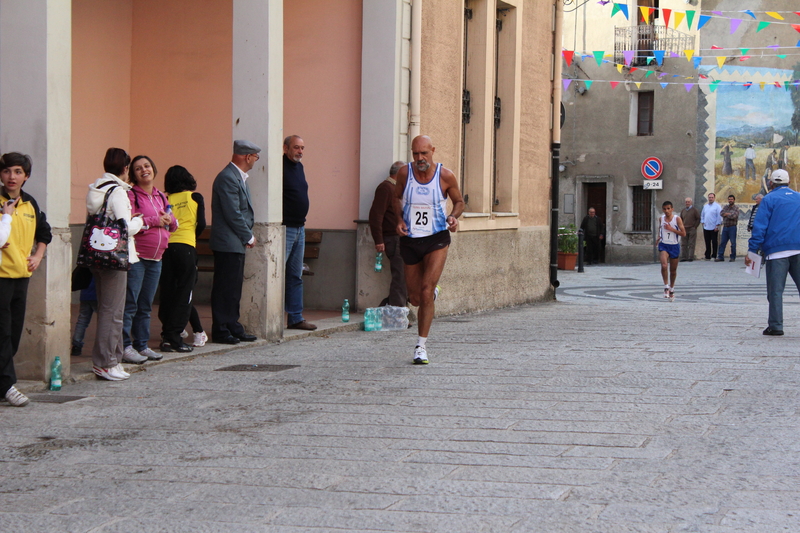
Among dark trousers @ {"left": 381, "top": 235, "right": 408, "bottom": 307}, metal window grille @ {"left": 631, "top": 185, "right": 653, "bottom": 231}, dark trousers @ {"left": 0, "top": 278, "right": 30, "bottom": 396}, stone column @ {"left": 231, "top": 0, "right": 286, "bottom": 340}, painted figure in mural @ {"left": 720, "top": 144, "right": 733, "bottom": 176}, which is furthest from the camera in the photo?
metal window grille @ {"left": 631, "top": 185, "right": 653, "bottom": 231}

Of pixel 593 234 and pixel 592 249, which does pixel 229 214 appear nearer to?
pixel 593 234

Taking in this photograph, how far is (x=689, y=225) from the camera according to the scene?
31.2 meters

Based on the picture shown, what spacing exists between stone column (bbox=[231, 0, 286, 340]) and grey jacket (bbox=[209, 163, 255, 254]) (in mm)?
360

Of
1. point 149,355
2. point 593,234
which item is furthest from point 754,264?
point 593,234

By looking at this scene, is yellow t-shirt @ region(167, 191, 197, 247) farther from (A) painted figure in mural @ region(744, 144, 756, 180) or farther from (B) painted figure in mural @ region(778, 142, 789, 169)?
(B) painted figure in mural @ region(778, 142, 789, 169)

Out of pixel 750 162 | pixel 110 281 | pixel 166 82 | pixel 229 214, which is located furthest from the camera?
pixel 750 162

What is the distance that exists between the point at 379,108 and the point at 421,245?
3800 mm

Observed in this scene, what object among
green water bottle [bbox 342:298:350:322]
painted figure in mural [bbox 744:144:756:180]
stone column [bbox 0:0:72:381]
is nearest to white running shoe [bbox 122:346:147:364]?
stone column [bbox 0:0:72:381]

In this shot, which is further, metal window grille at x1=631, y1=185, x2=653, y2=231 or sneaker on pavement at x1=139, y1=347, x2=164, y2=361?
metal window grille at x1=631, y1=185, x2=653, y2=231

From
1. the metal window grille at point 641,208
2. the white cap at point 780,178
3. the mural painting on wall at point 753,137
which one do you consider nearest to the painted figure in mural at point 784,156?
the mural painting on wall at point 753,137

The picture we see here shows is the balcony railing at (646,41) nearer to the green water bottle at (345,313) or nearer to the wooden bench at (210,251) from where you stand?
the wooden bench at (210,251)

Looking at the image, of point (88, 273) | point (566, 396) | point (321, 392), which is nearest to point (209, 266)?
point (88, 273)

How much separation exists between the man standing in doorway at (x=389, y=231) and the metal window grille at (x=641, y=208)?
24.1 meters

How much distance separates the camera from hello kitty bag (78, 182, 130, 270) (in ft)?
23.7
